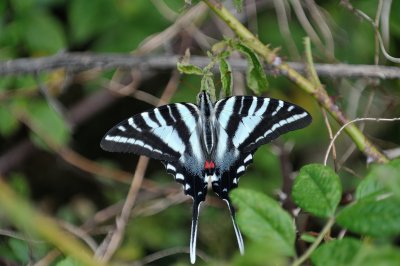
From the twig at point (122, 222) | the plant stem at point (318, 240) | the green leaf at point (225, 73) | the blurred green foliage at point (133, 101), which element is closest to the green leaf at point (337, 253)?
the plant stem at point (318, 240)

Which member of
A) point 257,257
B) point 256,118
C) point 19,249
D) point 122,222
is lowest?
point 122,222

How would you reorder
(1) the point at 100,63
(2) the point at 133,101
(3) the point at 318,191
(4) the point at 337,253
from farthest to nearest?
(2) the point at 133,101
(1) the point at 100,63
(3) the point at 318,191
(4) the point at 337,253

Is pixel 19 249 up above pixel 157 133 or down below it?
below

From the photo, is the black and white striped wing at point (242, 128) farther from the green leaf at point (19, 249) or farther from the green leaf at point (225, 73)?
the green leaf at point (19, 249)

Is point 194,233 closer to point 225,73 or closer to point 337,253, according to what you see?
point 225,73

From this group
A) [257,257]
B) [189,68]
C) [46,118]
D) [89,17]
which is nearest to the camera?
[257,257]

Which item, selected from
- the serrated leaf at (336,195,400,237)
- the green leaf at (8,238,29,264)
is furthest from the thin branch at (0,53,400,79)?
the serrated leaf at (336,195,400,237)

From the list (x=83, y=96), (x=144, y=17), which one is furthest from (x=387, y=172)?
(x=83, y=96)

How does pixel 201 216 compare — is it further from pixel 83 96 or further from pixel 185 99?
pixel 83 96

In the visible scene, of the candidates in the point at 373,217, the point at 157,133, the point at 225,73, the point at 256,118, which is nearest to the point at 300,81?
the point at 256,118
